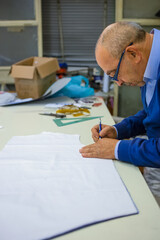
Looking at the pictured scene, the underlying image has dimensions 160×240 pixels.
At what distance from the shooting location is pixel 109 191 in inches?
28.6

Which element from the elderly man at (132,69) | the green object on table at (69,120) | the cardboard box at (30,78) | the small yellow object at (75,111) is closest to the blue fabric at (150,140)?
the elderly man at (132,69)

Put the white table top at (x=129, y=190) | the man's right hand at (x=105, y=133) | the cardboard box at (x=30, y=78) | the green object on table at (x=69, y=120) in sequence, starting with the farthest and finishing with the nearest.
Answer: the cardboard box at (x=30, y=78) < the green object on table at (x=69, y=120) < the man's right hand at (x=105, y=133) < the white table top at (x=129, y=190)

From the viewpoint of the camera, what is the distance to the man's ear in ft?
2.97

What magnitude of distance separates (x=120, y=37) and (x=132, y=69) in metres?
0.14

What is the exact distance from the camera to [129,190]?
0.75 m

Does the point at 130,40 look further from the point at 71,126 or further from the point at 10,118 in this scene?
the point at 10,118

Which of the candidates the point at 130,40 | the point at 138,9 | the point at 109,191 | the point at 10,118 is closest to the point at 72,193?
the point at 109,191

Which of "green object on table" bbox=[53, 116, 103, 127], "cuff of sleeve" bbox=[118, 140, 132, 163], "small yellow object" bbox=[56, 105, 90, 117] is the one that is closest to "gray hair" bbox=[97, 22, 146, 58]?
"cuff of sleeve" bbox=[118, 140, 132, 163]

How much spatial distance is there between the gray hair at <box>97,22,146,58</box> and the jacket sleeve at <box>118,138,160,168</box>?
36cm

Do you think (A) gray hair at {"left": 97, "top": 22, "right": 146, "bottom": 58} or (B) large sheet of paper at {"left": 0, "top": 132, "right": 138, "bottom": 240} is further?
(A) gray hair at {"left": 97, "top": 22, "right": 146, "bottom": 58}

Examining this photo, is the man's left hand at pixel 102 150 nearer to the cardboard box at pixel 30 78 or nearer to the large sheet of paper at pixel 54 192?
the large sheet of paper at pixel 54 192

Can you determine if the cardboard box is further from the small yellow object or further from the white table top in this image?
the white table top

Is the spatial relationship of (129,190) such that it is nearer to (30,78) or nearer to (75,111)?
(75,111)

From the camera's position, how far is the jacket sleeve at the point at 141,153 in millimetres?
854
